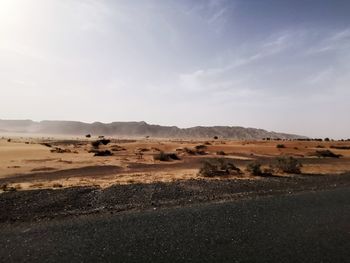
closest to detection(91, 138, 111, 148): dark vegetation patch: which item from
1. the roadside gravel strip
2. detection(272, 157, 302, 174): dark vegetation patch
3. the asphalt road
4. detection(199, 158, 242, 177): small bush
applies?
detection(199, 158, 242, 177): small bush

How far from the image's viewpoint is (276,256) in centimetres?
1021

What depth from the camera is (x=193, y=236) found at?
11.9 metres

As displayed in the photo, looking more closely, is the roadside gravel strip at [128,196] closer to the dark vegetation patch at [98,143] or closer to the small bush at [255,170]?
the small bush at [255,170]

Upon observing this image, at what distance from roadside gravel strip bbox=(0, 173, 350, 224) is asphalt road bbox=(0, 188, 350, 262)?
121 centimetres

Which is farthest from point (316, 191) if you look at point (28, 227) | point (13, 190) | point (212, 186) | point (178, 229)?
point (13, 190)

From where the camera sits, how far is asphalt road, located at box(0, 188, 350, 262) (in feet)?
33.6

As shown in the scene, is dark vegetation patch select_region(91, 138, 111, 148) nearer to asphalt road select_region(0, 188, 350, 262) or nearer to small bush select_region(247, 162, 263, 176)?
small bush select_region(247, 162, 263, 176)

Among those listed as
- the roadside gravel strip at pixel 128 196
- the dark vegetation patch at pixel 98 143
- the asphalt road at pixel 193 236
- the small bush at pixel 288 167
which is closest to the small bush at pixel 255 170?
the small bush at pixel 288 167

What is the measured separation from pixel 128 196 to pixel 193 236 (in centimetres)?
690

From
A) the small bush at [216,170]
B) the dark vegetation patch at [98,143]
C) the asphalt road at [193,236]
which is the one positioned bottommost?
the asphalt road at [193,236]

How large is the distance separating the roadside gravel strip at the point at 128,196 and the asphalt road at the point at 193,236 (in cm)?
121

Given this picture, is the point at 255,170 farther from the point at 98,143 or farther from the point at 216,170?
the point at 98,143

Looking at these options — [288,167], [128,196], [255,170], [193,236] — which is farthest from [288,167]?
[193,236]

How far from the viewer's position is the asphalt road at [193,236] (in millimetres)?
10234
